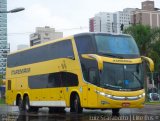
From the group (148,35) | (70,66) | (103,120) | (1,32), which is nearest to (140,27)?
(148,35)

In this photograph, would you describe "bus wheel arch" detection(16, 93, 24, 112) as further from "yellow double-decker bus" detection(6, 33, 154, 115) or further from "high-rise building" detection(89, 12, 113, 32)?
"high-rise building" detection(89, 12, 113, 32)

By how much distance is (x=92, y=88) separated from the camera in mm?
21609

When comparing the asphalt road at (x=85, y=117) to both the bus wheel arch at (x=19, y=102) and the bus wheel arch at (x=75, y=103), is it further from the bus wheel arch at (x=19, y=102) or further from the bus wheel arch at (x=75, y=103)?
the bus wheel arch at (x=19, y=102)

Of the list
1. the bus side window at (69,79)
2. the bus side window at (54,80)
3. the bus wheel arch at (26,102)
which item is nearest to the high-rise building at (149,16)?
the bus wheel arch at (26,102)

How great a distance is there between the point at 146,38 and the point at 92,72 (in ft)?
109

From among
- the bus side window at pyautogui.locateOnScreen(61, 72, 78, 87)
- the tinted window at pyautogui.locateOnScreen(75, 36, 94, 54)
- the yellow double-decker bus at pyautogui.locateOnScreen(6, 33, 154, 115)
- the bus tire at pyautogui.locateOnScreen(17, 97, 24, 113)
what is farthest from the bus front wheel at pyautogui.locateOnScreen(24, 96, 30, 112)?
the tinted window at pyautogui.locateOnScreen(75, 36, 94, 54)

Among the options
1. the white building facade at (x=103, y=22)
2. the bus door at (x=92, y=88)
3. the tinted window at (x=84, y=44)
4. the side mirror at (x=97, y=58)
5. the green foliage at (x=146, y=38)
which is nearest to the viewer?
the side mirror at (x=97, y=58)

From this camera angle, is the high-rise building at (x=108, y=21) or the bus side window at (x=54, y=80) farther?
the high-rise building at (x=108, y=21)

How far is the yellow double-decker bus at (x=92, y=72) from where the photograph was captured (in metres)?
21.3

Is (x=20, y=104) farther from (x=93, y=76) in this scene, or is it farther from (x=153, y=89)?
(x=153, y=89)

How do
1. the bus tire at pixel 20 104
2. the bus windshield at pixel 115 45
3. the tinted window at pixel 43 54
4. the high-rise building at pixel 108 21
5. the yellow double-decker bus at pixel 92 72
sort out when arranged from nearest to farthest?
1. the yellow double-decker bus at pixel 92 72
2. the bus windshield at pixel 115 45
3. the tinted window at pixel 43 54
4. the bus tire at pixel 20 104
5. the high-rise building at pixel 108 21

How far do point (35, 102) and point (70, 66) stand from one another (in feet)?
18.4

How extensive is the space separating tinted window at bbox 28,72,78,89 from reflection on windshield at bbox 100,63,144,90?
211 cm

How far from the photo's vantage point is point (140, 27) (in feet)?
178
